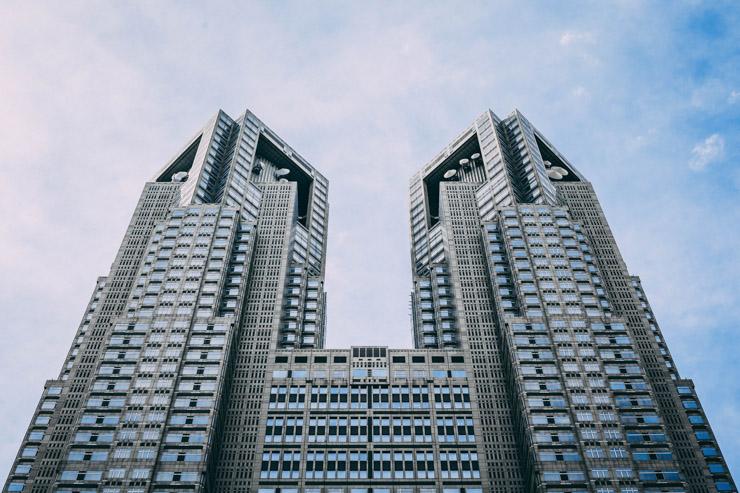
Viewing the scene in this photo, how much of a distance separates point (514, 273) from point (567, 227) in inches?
742

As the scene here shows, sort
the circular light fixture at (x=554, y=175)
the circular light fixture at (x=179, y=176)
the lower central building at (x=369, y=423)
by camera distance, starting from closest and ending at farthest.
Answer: the lower central building at (x=369, y=423), the circular light fixture at (x=179, y=176), the circular light fixture at (x=554, y=175)

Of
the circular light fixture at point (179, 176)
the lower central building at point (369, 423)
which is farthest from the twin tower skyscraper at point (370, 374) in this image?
the circular light fixture at point (179, 176)

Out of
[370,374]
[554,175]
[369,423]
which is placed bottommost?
[369,423]

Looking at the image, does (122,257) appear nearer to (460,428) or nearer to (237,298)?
(237,298)

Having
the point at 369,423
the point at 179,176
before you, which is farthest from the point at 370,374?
the point at 179,176

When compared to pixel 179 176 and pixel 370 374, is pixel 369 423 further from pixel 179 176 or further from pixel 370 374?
pixel 179 176

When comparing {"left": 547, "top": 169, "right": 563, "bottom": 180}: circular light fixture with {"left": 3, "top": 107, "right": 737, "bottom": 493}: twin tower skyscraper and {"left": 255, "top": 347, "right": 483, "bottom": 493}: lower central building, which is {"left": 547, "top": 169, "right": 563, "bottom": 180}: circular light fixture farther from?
{"left": 255, "top": 347, "right": 483, "bottom": 493}: lower central building

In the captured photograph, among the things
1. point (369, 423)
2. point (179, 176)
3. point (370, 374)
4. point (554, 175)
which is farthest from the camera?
point (554, 175)

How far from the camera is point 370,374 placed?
118188 millimetres

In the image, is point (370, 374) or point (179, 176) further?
point (179, 176)

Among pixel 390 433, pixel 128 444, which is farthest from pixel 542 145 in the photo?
pixel 128 444

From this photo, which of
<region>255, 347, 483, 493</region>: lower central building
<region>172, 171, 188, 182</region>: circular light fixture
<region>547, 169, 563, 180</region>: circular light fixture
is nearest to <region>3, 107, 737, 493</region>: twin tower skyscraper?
<region>255, 347, 483, 493</region>: lower central building

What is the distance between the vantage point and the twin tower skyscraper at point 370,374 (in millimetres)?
99750

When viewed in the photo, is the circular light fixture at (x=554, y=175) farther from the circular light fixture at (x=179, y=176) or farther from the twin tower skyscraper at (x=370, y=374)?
the circular light fixture at (x=179, y=176)
